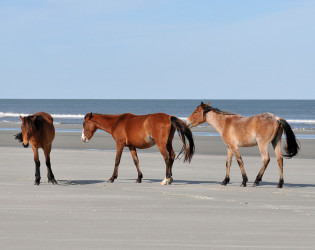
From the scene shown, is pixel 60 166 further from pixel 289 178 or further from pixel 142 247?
pixel 142 247

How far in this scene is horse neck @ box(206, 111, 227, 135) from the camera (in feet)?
42.0

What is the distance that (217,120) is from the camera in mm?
12891

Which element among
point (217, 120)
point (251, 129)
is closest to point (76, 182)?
point (217, 120)

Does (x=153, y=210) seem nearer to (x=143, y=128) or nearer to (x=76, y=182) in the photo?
(x=143, y=128)

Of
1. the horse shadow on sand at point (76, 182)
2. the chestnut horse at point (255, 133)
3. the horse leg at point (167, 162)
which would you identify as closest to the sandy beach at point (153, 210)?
the horse shadow on sand at point (76, 182)

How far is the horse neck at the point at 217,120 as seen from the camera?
504 inches

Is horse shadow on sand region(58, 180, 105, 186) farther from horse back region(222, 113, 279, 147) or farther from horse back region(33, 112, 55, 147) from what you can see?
horse back region(222, 113, 279, 147)

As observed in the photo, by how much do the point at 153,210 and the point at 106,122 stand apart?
4795 mm

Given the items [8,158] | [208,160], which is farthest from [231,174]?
[8,158]

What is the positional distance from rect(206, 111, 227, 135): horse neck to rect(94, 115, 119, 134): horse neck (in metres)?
2.01

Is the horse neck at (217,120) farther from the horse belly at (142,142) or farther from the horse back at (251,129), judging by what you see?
the horse belly at (142,142)

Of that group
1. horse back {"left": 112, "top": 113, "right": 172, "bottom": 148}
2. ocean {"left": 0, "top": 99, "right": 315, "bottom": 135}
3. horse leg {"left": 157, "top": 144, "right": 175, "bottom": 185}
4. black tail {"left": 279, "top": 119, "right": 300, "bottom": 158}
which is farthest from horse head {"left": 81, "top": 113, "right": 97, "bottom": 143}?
ocean {"left": 0, "top": 99, "right": 315, "bottom": 135}

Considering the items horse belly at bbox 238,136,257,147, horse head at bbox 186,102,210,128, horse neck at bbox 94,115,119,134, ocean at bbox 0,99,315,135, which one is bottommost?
ocean at bbox 0,99,315,135

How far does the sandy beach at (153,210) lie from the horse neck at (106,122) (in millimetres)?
1174
